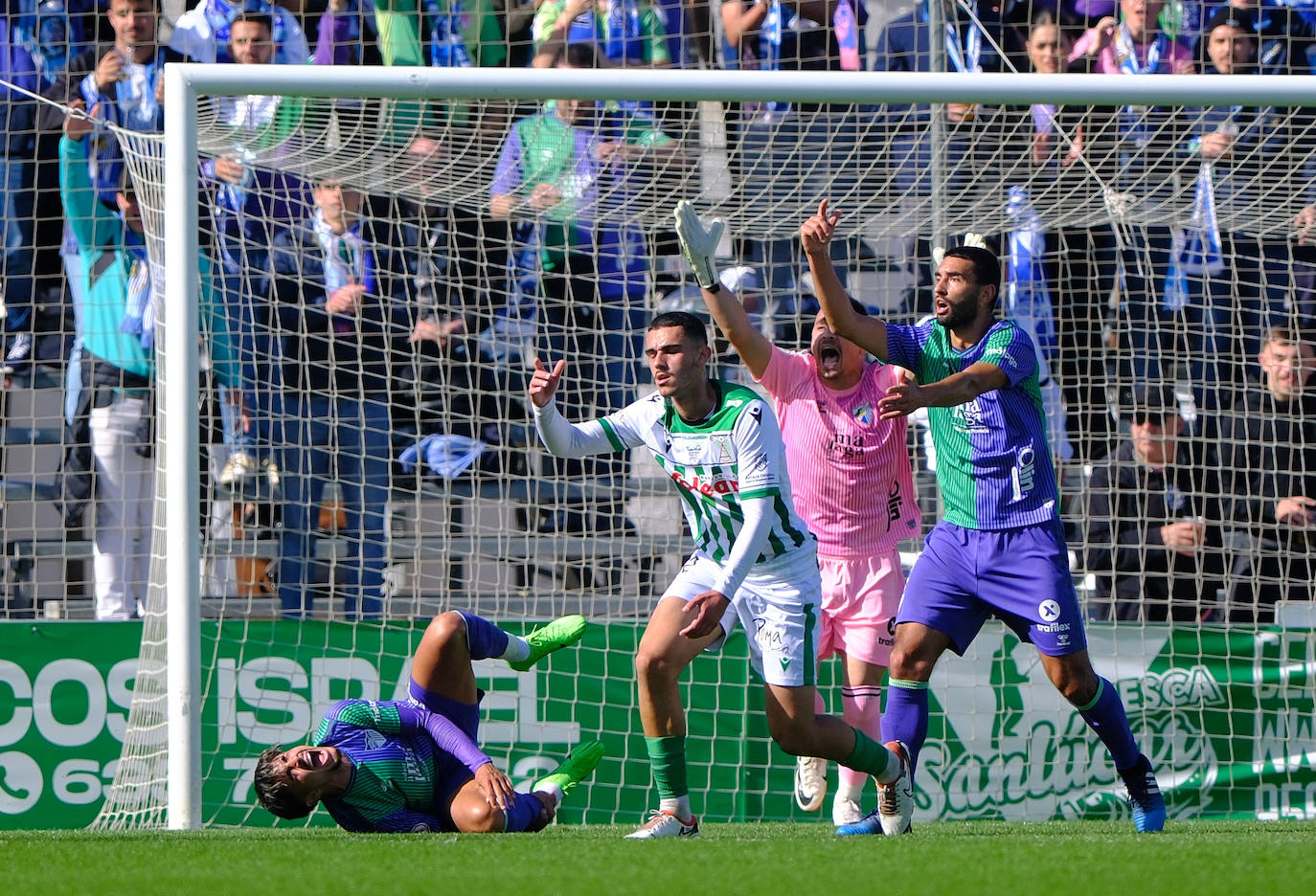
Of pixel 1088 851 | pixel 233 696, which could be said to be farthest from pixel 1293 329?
pixel 233 696

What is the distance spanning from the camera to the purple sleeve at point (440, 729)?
5.75m

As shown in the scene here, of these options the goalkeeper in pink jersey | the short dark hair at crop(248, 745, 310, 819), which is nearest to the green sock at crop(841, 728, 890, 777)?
the goalkeeper in pink jersey

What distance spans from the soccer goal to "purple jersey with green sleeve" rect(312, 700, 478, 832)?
1078mm

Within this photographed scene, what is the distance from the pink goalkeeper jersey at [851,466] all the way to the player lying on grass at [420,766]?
145 cm

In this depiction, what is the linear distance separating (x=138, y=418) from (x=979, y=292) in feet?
15.1

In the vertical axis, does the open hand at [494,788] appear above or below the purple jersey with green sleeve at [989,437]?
below

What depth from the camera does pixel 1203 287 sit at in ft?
27.5

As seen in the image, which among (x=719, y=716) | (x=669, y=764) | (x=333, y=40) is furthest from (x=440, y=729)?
(x=333, y=40)

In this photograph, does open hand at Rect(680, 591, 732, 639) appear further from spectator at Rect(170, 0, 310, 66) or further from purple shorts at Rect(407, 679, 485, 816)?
spectator at Rect(170, 0, 310, 66)

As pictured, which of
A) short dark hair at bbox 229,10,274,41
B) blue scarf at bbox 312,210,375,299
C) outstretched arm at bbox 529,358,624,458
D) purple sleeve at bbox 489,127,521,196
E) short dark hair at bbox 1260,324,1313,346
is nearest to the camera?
outstretched arm at bbox 529,358,624,458

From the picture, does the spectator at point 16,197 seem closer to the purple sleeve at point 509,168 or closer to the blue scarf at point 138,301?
the blue scarf at point 138,301

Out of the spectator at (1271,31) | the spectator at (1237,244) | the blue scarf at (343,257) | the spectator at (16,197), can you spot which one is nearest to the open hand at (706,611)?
the blue scarf at (343,257)

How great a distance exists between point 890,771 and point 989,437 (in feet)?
4.04

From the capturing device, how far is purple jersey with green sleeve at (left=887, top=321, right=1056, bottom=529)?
5.66 m
